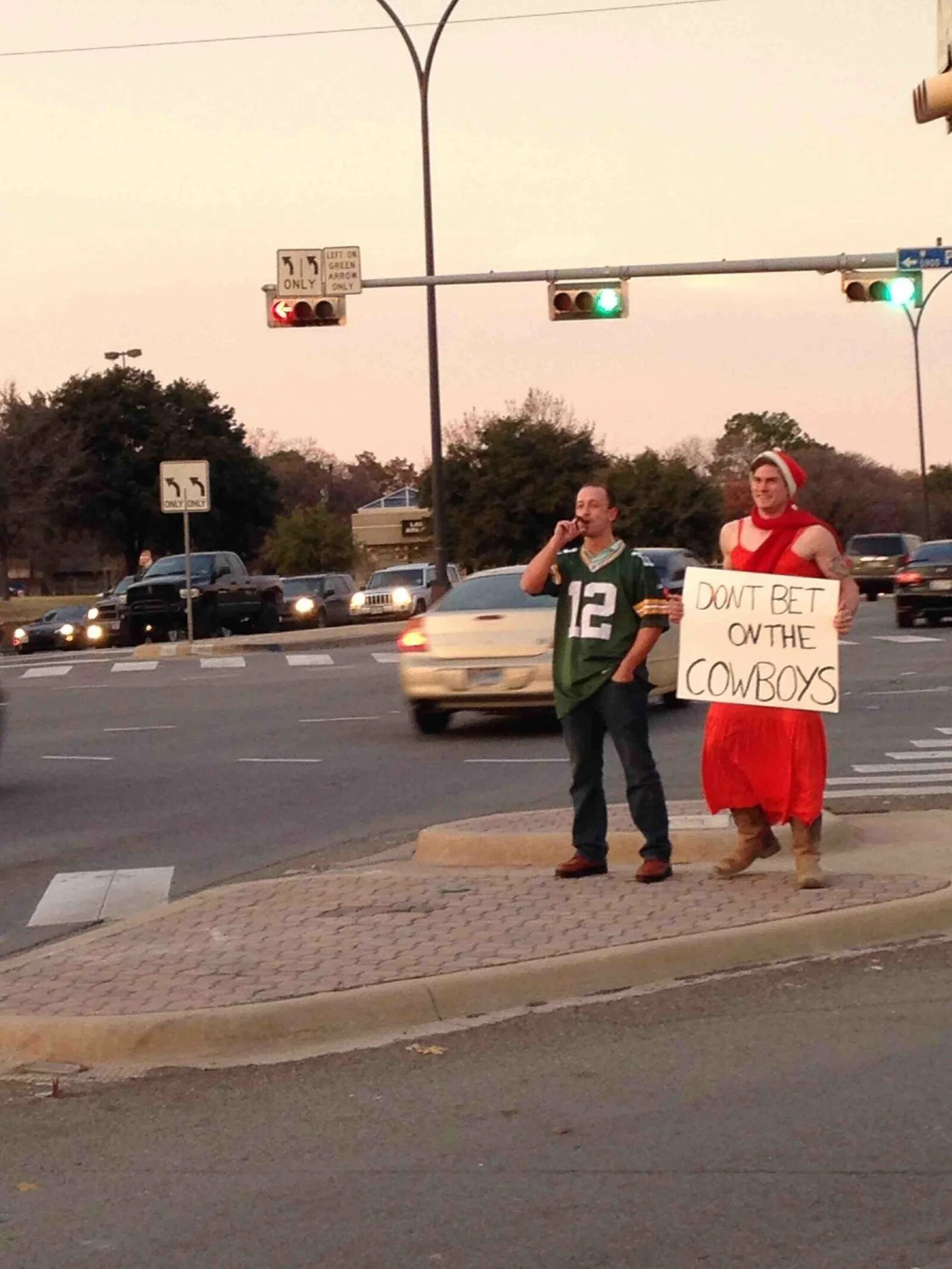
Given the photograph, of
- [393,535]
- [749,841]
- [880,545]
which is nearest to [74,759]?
[749,841]

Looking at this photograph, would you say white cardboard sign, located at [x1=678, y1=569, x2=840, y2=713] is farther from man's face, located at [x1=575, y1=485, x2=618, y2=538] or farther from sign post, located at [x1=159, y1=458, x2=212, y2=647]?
sign post, located at [x1=159, y1=458, x2=212, y2=647]

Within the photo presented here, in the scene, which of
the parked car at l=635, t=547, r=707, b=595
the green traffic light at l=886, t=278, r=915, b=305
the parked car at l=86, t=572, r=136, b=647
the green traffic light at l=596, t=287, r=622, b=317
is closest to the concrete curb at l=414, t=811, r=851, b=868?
the parked car at l=635, t=547, r=707, b=595

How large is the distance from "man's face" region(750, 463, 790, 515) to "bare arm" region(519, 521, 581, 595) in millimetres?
852

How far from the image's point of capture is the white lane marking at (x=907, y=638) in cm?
3078

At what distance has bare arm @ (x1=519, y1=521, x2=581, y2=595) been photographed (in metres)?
9.19

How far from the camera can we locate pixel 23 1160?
225 inches

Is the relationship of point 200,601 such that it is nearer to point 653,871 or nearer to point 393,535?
point 653,871

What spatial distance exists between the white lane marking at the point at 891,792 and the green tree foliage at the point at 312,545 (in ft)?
210

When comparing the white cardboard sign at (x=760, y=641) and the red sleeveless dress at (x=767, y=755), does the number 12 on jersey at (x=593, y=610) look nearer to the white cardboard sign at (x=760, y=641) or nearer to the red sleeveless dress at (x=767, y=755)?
the white cardboard sign at (x=760, y=641)

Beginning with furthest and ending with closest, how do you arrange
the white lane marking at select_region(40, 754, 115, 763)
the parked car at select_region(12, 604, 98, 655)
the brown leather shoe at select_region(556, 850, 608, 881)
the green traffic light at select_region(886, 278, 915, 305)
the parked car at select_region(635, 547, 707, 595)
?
the parked car at select_region(12, 604, 98, 655) → the green traffic light at select_region(886, 278, 915, 305) → the parked car at select_region(635, 547, 707, 595) → the white lane marking at select_region(40, 754, 115, 763) → the brown leather shoe at select_region(556, 850, 608, 881)

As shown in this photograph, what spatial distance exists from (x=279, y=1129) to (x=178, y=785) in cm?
981

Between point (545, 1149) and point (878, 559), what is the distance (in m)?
51.6

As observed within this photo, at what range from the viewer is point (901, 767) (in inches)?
592

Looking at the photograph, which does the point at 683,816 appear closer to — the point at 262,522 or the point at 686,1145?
the point at 686,1145
